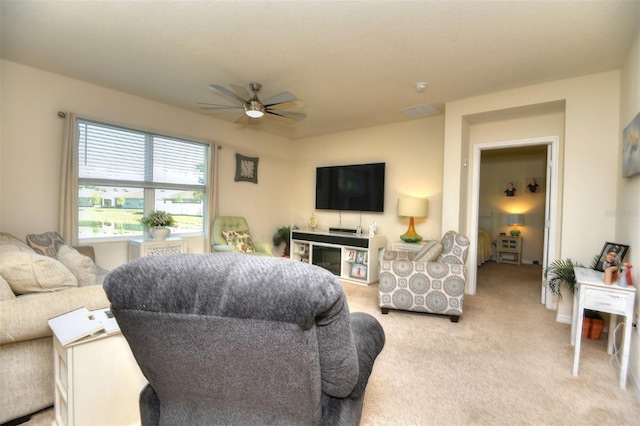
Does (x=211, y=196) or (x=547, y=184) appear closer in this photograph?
(x=547, y=184)

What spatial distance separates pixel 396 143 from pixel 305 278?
4.42 meters

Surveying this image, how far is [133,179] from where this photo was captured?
3834mm

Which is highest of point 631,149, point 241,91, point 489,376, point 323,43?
point 323,43

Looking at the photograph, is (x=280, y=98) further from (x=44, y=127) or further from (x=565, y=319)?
(x=565, y=319)

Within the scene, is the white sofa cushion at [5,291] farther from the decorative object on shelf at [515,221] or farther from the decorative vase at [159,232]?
the decorative object on shelf at [515,221]

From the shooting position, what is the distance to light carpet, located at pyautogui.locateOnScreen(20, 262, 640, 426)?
1.66 metres

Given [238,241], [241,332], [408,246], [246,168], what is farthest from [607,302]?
[246,168]

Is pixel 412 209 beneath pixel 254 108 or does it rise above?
beneath

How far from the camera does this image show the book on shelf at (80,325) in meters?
1.31

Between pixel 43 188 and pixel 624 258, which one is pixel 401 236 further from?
pixel 43 188

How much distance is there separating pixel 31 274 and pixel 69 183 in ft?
6.68

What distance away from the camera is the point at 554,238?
3426 mm

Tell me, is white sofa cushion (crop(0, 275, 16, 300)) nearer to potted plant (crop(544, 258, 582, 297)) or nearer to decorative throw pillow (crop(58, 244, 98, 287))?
decorative throw pillow (crop(58, 244, 98, 287))

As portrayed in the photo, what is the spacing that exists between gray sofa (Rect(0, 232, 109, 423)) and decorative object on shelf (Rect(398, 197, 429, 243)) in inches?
142
